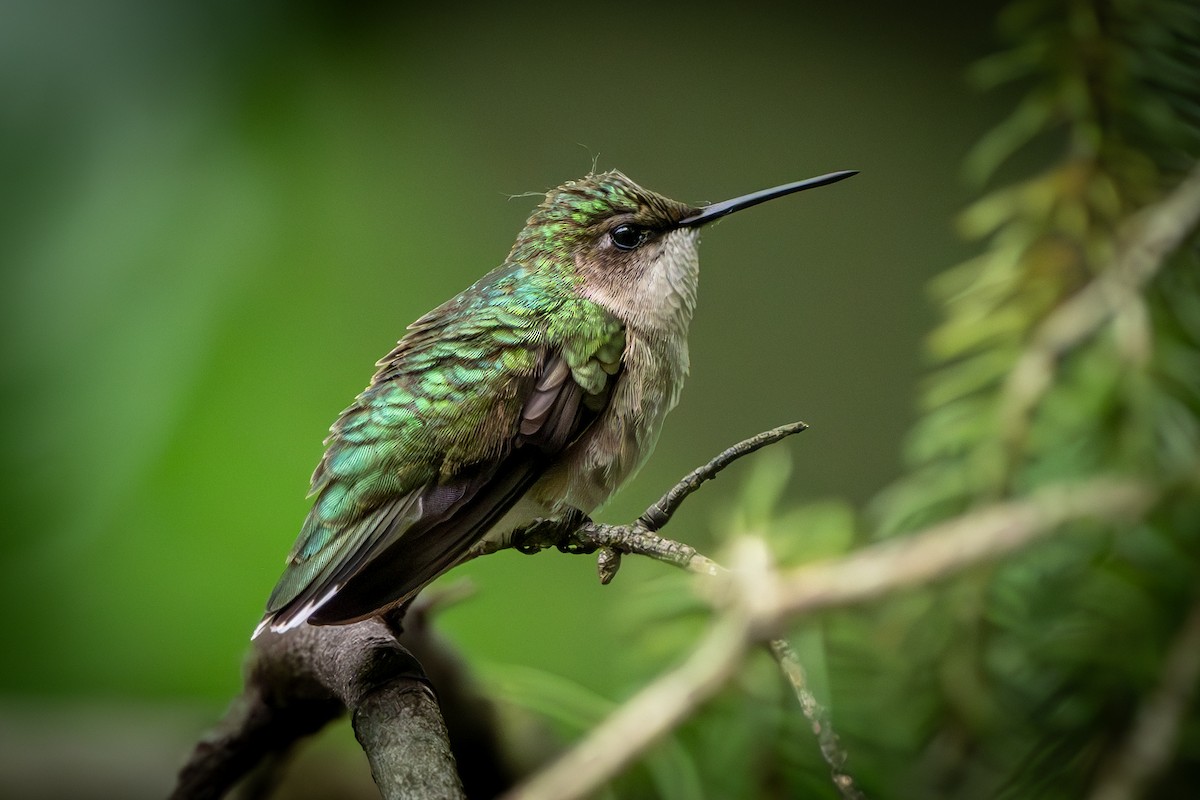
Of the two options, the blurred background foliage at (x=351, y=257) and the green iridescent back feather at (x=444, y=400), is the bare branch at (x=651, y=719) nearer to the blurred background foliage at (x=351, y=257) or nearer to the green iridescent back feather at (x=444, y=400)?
the green iridescent back feather at (x=444, y=400)

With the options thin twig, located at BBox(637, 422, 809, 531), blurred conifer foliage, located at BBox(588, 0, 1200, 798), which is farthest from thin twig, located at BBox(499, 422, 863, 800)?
blurred conifer foliage, located at BBox(588, 0, 1200, 798)

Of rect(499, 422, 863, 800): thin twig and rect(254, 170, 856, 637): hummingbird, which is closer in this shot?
rect(499, 422, 863, 800): thin twig

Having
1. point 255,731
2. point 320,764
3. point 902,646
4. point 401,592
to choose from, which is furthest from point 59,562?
point 902,646

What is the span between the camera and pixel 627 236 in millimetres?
1236

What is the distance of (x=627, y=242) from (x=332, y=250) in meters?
0.85

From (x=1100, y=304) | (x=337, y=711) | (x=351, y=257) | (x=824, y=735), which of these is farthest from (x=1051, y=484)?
(x=351, y=257)

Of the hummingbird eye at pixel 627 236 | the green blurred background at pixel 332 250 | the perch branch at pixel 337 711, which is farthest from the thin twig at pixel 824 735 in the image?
the green blurred background at pixel 332 250

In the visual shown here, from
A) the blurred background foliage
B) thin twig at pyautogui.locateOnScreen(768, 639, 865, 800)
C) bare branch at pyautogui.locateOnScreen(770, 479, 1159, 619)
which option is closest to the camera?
thin twig at pyautogui.locateOnScreen(768, 639, 865, 800)

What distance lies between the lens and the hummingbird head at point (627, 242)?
121cm

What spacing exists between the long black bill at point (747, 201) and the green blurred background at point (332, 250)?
0.49 meters

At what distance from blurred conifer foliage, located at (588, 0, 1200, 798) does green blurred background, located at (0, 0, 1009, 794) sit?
0.37 meters

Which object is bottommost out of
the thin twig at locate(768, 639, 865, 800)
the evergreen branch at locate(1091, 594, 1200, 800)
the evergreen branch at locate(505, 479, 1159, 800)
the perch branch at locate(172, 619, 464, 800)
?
the evergreen branch at locate(1091, 594, 1200, 800)

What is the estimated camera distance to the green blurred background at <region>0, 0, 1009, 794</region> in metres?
1.79

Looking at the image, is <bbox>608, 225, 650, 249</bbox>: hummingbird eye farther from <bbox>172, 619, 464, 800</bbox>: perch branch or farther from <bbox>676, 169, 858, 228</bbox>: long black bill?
<bbox>172, 619, 464, 800</bbox>: perch branch
